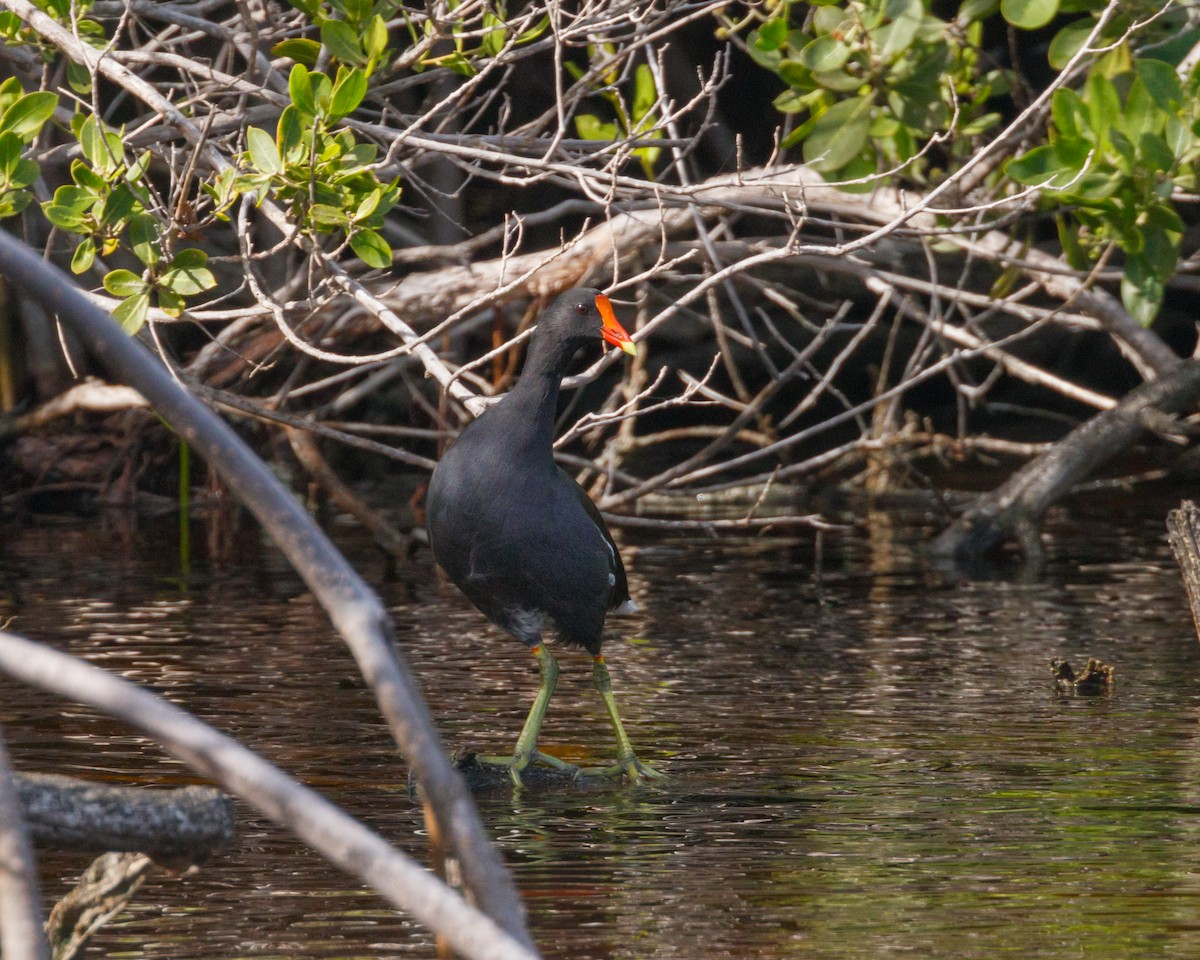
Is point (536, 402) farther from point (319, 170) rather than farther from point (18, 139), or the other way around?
point (18, 139)

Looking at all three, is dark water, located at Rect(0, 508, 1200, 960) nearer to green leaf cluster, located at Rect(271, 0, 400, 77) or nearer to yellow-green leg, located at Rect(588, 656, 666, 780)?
yellow-green leg, located at Rect(588, 656, 666, 780)

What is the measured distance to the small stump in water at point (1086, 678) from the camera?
22.3ft

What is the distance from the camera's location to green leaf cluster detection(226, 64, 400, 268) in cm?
569

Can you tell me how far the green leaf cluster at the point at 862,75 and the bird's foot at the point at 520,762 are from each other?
11.0 ft

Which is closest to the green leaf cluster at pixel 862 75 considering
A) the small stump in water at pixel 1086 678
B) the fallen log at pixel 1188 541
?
the small stump in water at pixel 1086 678

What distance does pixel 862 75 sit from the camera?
838cm

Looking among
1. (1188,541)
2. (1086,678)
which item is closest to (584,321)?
(1188,541)

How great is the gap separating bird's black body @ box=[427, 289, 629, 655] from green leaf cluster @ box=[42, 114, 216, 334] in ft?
3.29

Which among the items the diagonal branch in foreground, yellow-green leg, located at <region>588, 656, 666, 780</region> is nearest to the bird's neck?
yellow-green leg, located at <region>588, 656, 666, 780</region>

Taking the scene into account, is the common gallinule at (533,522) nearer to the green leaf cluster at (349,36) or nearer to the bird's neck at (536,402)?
the bird's neck at (536,402)

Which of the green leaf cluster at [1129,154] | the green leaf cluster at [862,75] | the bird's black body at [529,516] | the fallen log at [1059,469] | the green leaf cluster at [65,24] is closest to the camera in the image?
the bird's black body at [529,516]

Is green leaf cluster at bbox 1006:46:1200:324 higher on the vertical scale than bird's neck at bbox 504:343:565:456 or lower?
higher

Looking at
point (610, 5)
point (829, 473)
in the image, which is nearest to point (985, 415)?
point (829, 473)

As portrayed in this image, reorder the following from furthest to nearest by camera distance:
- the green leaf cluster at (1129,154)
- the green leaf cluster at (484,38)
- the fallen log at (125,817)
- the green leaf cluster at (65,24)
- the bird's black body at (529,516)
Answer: the green leaf cluster at (1129,154) → the green leaf cluster at (484,38) → the green leaf cluster at (65,24) → the bird's black body at (529,516) → the fallen log at (125,817)
